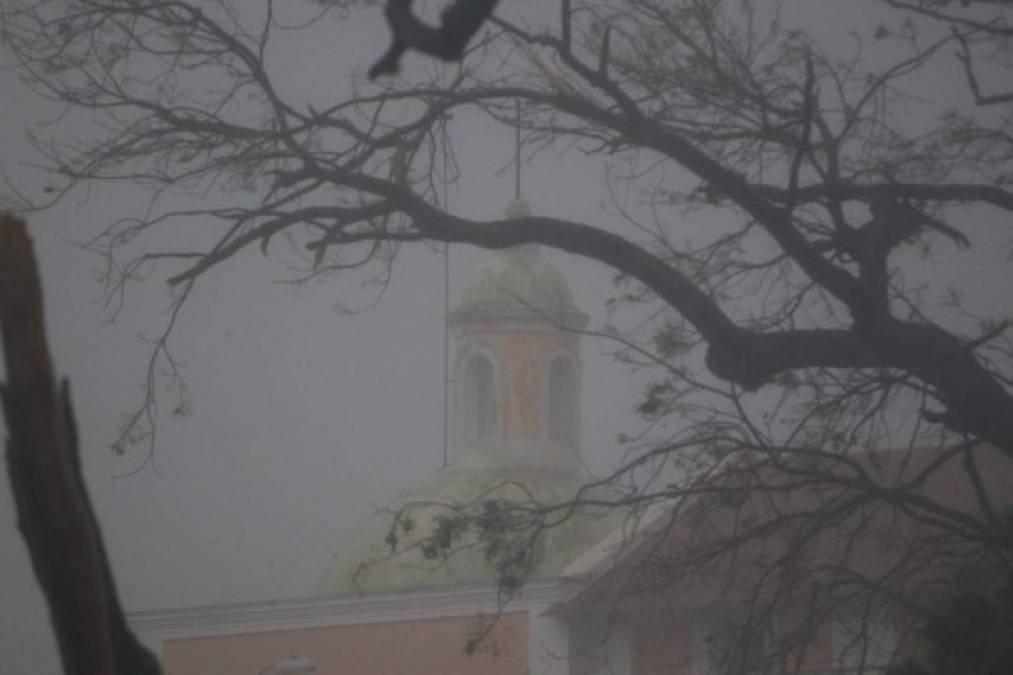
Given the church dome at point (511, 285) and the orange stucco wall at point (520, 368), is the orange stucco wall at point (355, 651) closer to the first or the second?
the church dome at point (511, 285)

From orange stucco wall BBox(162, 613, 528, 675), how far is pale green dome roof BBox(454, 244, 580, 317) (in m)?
3.30

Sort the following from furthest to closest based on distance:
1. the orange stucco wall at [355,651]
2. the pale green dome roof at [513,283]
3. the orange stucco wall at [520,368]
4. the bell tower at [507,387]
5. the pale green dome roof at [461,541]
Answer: the orange stucco wall at [520,368] < the bell tower at [507,387] < the pale green dome roof at [513,283] < the orange stucco wall at [355,651] < the pale green dome roof at [461,541]

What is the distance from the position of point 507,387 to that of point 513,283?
5806 millimetres

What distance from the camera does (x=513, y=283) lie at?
2408cm

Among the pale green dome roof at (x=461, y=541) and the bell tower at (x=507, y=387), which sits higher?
the bell tower at (x=507, y=387)

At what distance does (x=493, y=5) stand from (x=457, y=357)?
27.8 metres

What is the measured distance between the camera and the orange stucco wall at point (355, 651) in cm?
1659

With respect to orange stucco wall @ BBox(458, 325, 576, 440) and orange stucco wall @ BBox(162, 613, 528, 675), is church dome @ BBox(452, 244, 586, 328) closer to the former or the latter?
orange stucco wall @ BBox(458, 325, 576, 440)

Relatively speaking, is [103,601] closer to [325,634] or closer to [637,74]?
[637,74]

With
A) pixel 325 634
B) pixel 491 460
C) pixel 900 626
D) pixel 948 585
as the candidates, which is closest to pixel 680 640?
pixel 900 626

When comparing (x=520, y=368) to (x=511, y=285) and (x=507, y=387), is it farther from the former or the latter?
(x=511, y=285)

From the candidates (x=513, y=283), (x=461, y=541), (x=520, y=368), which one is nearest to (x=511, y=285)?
(x=513, y=283)

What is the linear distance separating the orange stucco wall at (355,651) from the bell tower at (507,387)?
27.8ft

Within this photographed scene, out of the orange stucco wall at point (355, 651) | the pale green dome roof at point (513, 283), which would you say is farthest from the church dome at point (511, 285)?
the orange stucco wall at point (355, 651)
